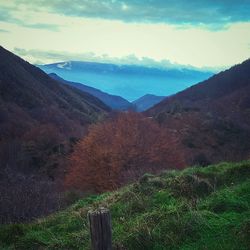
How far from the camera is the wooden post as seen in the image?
508cm

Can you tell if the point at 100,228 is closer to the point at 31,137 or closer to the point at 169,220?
the point at 169,220

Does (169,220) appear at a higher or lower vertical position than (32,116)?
lower

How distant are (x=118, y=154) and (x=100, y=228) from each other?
3541 cm

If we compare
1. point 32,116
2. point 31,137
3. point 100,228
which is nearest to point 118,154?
point 100,228

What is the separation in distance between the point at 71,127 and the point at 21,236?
4103 inches

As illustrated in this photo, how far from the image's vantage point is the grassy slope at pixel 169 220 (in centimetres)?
654

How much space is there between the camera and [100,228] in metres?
5.12

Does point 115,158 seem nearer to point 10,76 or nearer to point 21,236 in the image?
point 21,236

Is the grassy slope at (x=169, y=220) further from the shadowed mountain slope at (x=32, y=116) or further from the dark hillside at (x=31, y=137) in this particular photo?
the shadowed mountain slope at (x=32, y=116)

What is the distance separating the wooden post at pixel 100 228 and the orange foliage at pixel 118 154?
30.2 meters

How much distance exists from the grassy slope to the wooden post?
1.45 m

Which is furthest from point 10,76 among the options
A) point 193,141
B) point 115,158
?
point 115,158

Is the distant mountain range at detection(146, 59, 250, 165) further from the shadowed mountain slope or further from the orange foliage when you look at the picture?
the shadowed mountain slope

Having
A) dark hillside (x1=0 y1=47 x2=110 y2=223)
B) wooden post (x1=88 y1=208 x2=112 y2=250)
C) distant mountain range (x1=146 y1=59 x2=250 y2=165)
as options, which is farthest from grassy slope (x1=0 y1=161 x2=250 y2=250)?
distant mountain range (x1=146 y1=59 x2=250 y2=165)
